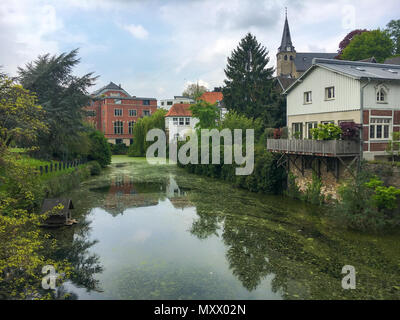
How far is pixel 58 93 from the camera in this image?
97.8 ft

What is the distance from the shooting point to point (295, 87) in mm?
25094

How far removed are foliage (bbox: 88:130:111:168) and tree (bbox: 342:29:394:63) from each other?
35933 millimetres

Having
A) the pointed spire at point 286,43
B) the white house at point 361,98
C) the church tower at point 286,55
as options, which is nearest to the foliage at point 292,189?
the white house at point 361,98

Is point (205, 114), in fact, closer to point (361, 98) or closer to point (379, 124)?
point (361, 98)

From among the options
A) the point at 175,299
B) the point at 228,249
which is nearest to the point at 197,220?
the point at 228,249

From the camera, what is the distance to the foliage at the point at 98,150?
4072 cm

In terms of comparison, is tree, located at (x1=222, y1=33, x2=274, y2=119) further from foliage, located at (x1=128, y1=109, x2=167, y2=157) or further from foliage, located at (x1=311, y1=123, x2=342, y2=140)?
foliage, located at (x1=311, y1=123, x2=342, y2=140)

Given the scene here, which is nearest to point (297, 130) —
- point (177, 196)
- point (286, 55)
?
point (177, 196)

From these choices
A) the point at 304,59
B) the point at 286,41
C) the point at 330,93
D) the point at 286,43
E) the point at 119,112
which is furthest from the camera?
the point at 304,59

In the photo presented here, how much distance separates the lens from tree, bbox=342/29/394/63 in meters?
46.2

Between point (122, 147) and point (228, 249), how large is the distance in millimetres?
55890

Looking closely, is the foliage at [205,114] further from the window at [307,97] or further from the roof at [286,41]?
the roof at [286,41]

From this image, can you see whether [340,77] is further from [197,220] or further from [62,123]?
[62,123]

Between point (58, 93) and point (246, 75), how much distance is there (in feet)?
73.3
